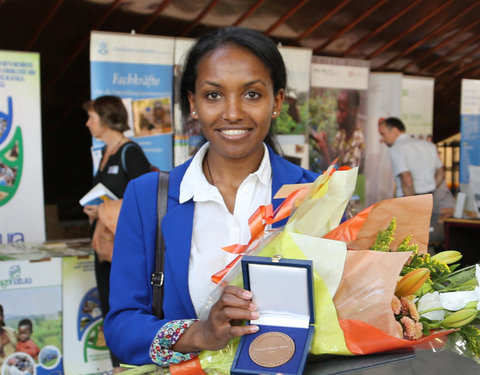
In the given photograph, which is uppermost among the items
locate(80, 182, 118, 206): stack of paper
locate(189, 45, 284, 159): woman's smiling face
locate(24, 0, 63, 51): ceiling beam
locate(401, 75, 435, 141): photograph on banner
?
locate(24, 0, 63, 51): ceiling beam

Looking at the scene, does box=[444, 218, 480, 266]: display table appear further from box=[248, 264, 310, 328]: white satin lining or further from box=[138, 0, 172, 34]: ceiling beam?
box=[248, 264, 310, 328]: white satin lining

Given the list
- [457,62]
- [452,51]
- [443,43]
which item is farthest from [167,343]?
[457,62]

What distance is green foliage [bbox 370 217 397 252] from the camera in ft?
3.36

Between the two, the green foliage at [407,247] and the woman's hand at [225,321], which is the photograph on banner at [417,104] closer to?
the green foliage at [407,247]

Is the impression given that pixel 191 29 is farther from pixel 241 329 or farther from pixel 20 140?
pixel 241 329

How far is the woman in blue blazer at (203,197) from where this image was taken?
1.26m

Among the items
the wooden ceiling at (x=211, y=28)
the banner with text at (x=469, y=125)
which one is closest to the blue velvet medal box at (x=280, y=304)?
the wooden ceiling at (x=211, y=28)

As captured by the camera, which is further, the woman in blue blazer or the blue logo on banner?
the blue logo on banner

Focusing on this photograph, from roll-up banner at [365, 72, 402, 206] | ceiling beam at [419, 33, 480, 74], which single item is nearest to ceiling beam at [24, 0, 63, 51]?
roll-up banner at [365, 72, 402, 206]

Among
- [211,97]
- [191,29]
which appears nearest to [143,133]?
[191,29]

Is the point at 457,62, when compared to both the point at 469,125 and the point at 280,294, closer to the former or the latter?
the point at 469,125

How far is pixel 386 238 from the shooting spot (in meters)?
1.03

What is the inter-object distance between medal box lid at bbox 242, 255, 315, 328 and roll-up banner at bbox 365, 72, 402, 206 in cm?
570

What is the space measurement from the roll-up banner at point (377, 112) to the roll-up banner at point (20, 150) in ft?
12.3
